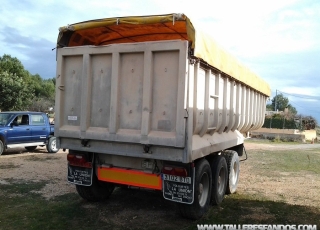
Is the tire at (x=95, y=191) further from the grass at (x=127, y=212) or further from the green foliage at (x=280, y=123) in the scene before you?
the green foliage at (x=280, y=123)

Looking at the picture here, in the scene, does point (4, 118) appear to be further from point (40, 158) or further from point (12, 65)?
point (12, 65)

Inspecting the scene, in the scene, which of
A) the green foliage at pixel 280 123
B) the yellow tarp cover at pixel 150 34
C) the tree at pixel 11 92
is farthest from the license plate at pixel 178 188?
the green foliage at pixel 280 123

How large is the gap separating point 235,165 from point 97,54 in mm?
4371

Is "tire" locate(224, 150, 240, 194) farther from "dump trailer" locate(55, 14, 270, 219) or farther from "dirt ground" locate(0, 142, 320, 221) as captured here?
"dump trailer" locate(55, 14, 270, 219)

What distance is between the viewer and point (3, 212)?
578cm

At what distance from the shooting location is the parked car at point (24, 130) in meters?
12.6

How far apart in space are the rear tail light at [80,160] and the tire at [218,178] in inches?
91.4

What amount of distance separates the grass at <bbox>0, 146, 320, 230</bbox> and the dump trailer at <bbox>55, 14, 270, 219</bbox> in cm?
34

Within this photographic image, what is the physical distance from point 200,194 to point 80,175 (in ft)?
7.03

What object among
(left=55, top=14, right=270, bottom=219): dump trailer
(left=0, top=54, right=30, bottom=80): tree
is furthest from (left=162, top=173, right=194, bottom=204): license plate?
(left=0, top=54, right=30, bottom=80): tree

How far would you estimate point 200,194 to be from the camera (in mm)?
5613

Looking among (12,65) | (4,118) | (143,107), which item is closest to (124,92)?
(143,107)

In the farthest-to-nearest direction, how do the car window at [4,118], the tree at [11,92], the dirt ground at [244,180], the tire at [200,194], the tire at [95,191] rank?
the tree at [11,92], the car window at [4,118], the dirt ground at [244,180], the tire at [95,191], the tire at [200,194]

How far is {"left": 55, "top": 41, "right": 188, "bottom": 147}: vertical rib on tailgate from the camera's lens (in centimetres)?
483
